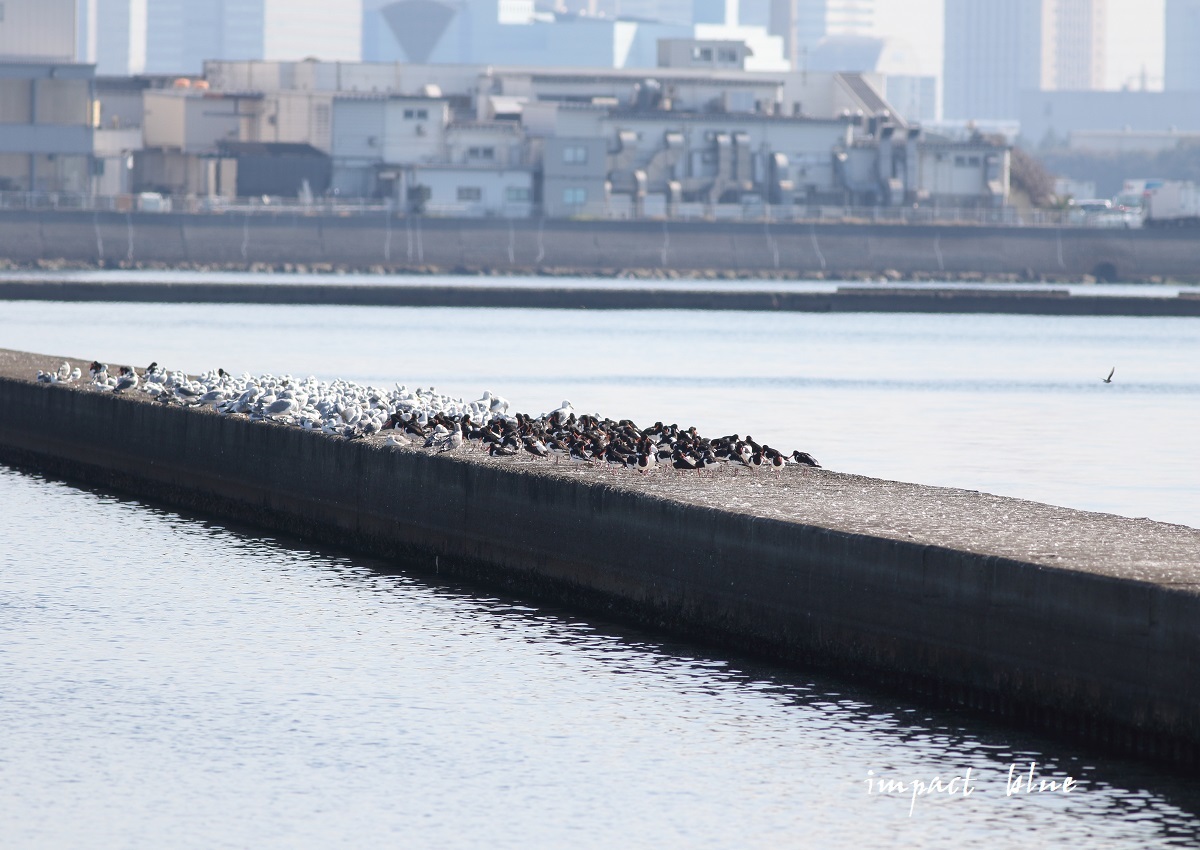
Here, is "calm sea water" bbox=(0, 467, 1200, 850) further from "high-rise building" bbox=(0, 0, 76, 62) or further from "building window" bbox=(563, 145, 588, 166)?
A: "building window" bbox=(563, 145, 588, 166)

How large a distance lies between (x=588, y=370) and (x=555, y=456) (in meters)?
30.2

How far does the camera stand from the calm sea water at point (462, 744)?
12.6 m

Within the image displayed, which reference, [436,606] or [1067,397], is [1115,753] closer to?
[436,606]

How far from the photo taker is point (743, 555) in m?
17.5

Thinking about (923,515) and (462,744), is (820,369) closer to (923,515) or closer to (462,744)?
(923,515)

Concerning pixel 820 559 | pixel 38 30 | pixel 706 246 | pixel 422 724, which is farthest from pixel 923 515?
pixel 38 30

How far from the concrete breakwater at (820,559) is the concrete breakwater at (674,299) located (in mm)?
57937

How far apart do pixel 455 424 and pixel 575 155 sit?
345 ft

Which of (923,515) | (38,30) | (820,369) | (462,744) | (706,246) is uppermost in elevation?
(38,30)

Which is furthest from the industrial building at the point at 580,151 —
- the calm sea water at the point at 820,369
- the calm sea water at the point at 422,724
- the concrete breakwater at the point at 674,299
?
the calm sea water at the point at 422,724

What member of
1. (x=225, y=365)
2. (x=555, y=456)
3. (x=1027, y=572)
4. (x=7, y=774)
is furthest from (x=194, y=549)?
(x=225, y=365)

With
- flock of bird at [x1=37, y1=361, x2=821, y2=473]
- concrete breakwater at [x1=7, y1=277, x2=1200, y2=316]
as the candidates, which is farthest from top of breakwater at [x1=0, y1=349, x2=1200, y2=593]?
concrete breakwater at [x1=7, y1=277, x2=1200, y2=316]

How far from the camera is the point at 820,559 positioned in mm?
16609

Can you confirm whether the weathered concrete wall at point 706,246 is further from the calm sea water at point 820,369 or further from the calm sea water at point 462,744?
the calm sea water at point 462,744
